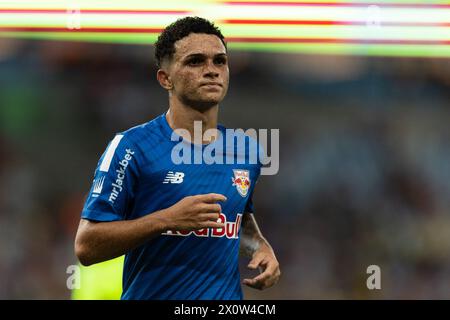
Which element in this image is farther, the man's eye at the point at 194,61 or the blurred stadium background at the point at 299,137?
the blurred stadium background at the point at 299,137

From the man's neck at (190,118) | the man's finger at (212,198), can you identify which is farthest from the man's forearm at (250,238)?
the man's finger at (212,198)

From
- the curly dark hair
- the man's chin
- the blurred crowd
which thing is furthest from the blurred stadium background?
the man's chin

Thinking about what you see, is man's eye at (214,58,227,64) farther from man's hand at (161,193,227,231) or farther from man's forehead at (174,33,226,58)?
man's hand at (161,193,227,231)

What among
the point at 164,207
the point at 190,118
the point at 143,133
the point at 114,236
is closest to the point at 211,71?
the point at 190,118

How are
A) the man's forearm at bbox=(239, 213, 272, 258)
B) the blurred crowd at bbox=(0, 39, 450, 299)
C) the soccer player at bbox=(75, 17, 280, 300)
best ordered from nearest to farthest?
the soccer player at bbox=(75, 17, 280, 300) → the man's forearm at bbox=(239, 213, 272, 258) → the blurred crowd at bbox=(0, 39, 450, 299)

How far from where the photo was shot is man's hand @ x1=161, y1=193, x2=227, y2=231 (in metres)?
3.35

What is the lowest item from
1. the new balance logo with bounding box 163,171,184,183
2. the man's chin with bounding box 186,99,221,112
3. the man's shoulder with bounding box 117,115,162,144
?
the new balance logo with bounding box 163,171,184,183

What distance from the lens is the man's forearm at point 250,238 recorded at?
4.17 metres

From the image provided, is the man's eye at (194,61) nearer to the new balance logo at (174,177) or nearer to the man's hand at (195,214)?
the new balance logo at (174,177)

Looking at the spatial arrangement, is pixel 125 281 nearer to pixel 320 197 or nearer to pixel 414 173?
pixel 320 197

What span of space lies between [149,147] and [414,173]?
251 inches

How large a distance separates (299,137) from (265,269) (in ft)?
19.0

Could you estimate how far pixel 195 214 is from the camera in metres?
3.36

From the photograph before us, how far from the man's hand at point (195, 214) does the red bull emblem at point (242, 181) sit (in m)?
0.53
